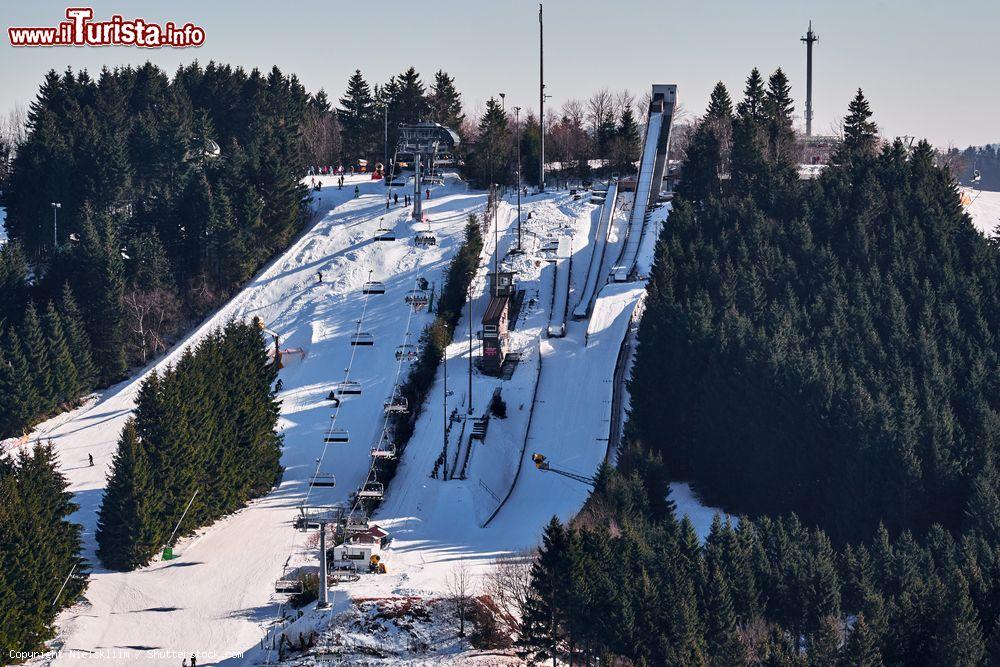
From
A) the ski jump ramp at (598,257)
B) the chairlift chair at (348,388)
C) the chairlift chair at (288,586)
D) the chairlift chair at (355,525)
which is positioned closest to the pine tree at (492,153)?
the ski jump ramp at (598,257)

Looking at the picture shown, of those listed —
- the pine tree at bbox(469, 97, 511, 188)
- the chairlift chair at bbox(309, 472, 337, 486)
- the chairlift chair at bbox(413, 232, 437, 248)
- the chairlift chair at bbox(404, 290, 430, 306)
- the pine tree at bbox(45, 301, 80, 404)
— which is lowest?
the chairlift chair at bbox(309, 472, 337, 486)

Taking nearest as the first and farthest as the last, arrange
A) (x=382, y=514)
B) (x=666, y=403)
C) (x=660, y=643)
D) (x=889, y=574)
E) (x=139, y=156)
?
(x=660, y=643) → (x=889, y=574) → (x=382, y=514) → (x=666, y=403) → (x=139, y=156)

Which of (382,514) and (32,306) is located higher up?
(32,306)

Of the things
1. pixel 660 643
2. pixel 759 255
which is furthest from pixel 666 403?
pixel 660 643

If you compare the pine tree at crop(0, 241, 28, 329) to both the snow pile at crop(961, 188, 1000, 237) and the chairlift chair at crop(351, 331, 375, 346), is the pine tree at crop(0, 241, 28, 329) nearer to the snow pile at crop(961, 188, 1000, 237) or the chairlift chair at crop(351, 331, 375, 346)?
the chairlift chair at crop(351, 331, 375, 346)

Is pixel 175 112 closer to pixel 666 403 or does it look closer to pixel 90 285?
pixel 90 285

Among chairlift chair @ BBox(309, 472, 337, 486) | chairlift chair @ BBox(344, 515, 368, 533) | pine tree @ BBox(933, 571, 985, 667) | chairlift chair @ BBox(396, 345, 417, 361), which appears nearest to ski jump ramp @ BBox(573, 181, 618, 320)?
chairlift chair @ BBox(396, 345, 417, 361)
